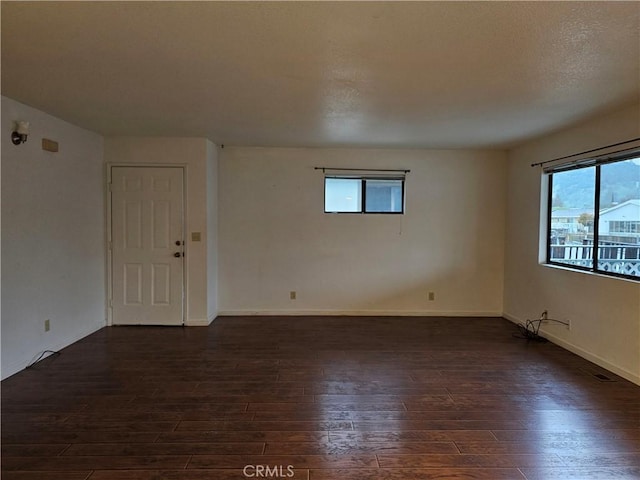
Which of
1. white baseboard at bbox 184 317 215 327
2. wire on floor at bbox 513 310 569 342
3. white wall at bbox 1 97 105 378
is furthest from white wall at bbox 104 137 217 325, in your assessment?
wire on floor at bbox 513 310 569 342

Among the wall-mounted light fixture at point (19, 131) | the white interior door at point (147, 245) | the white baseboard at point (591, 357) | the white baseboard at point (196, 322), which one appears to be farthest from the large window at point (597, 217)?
the wall-mounted light fixture at point (19, 131)

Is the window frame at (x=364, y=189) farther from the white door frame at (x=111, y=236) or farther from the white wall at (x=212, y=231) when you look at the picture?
the white door frame at (x=111, y=236)

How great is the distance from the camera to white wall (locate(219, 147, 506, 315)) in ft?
17.5

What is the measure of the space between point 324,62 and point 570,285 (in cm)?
342

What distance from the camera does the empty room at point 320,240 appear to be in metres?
2.07

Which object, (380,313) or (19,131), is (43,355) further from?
(380,313)

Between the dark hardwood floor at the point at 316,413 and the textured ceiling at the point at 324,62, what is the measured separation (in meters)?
2.27

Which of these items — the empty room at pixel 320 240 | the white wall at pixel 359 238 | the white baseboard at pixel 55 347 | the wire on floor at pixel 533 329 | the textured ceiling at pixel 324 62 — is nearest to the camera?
the textured ceiling at pixel 324 62

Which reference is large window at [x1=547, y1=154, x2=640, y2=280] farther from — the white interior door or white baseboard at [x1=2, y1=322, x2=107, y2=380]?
white baseboard at [x1=2, y1=322, x2=107, y2=380]

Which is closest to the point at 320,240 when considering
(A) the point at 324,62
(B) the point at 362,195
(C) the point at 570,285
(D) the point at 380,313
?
(B) the point at 362,195

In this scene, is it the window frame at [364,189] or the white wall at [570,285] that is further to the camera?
the window frame at [364,189]

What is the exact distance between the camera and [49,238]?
12.2ft

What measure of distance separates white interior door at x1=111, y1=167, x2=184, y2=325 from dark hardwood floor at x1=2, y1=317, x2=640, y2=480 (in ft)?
2.17

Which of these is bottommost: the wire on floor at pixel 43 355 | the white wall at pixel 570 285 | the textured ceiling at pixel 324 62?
the wire on floor at pixel 43 355
